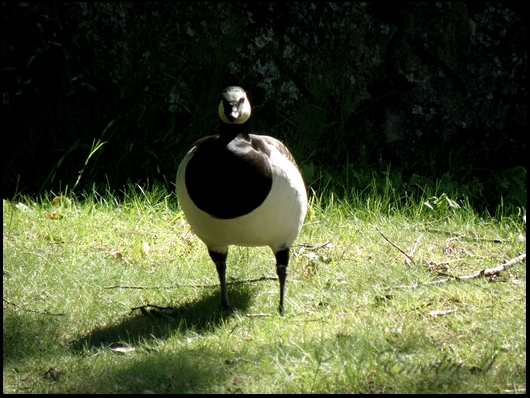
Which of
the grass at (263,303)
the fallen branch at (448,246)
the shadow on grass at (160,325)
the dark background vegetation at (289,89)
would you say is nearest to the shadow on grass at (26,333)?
the grass at (263,303)

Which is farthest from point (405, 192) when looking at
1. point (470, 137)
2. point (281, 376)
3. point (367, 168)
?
point (281, 376)

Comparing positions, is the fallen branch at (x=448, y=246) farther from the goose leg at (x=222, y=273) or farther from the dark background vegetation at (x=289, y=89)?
the goose leg at (x=222, y=273)

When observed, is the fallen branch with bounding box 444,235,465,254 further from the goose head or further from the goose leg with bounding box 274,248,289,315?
the goose head

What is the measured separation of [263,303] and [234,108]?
126cm

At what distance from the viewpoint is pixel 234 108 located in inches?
156

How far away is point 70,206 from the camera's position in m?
5.63

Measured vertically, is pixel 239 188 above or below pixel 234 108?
below

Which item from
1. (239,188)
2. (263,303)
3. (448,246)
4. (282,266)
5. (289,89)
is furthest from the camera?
(289,89)

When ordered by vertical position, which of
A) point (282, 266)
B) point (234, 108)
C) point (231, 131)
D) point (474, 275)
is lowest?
point (474, 275)

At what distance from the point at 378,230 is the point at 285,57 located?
2170mm

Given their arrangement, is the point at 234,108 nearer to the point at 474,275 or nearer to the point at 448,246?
the point at 474,275

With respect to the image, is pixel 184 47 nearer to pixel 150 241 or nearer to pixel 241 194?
pixel 150 241

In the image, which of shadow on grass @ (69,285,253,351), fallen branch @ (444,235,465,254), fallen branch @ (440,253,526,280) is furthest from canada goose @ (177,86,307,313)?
fallen branch @ (444,235,465,254)

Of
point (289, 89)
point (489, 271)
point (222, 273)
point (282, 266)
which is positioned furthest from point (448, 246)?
point (289, 89)
